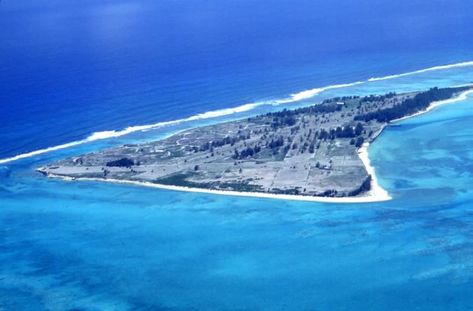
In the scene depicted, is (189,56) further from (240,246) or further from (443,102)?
(240,246)

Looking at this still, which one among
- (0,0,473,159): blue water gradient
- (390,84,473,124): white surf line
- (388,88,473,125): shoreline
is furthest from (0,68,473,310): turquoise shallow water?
(0,0,473,159): blue water gradient

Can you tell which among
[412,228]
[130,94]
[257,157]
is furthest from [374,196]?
[130,94]

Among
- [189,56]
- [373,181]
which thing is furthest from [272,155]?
[189,56]

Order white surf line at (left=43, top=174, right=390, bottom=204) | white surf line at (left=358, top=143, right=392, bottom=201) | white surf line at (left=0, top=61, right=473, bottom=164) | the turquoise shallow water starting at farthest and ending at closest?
white surf line at (left=0, top=61, right=473, bottom=164) → white surf line at (left=358, top=143, right=392, bottom=201) → white surf line at (left=43, top=174, right=390, bottom=204) → the turquoise shallow water

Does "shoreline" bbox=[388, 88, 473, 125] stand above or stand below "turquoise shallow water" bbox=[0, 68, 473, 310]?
above

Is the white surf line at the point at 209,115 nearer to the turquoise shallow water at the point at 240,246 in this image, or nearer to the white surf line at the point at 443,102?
the turquoise shallow water at the point at 240,246

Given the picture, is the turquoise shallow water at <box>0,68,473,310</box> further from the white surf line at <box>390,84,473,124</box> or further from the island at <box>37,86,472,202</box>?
the white surf line at <box>390,84,473,124</box>
